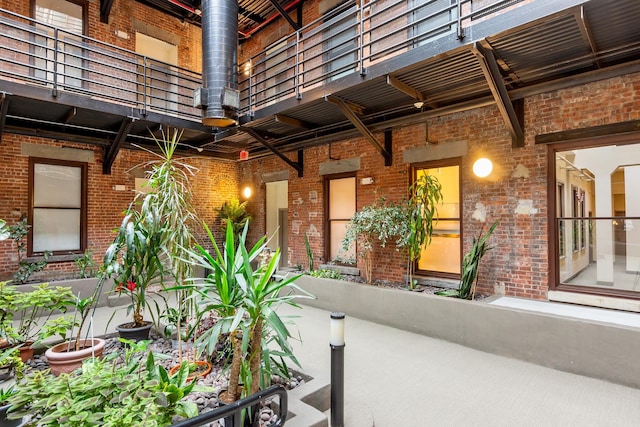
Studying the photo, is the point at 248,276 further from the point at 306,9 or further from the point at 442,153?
the point at 306,9

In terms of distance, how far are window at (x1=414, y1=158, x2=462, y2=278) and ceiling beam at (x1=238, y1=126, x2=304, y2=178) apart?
2625mm

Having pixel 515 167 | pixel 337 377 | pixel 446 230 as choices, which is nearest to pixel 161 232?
pixel 337 377

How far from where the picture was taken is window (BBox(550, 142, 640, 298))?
3.78 metres

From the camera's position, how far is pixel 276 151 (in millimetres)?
6938

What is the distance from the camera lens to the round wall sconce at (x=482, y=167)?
4590mm

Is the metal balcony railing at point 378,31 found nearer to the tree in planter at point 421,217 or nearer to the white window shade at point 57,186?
the tree in planter at point 421,217

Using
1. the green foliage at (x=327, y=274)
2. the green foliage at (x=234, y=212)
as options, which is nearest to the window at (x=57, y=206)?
the green foliage at (x=234, y=212)

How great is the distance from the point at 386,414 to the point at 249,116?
17.1 feet

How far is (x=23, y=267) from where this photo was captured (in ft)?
18.2

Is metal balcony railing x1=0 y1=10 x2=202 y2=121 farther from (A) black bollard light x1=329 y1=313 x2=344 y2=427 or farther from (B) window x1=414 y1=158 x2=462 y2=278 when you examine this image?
(A) black bollard light x1=329 y1=313 x2=344 y2=427

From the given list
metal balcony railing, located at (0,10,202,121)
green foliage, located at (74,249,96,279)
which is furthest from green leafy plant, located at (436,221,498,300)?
green foliage, located at (74,249,96,279)

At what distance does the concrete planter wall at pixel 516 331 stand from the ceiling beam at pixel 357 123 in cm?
220

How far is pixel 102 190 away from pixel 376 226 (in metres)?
5.46

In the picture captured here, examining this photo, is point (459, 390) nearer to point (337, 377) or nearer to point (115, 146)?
point (337, 377)
